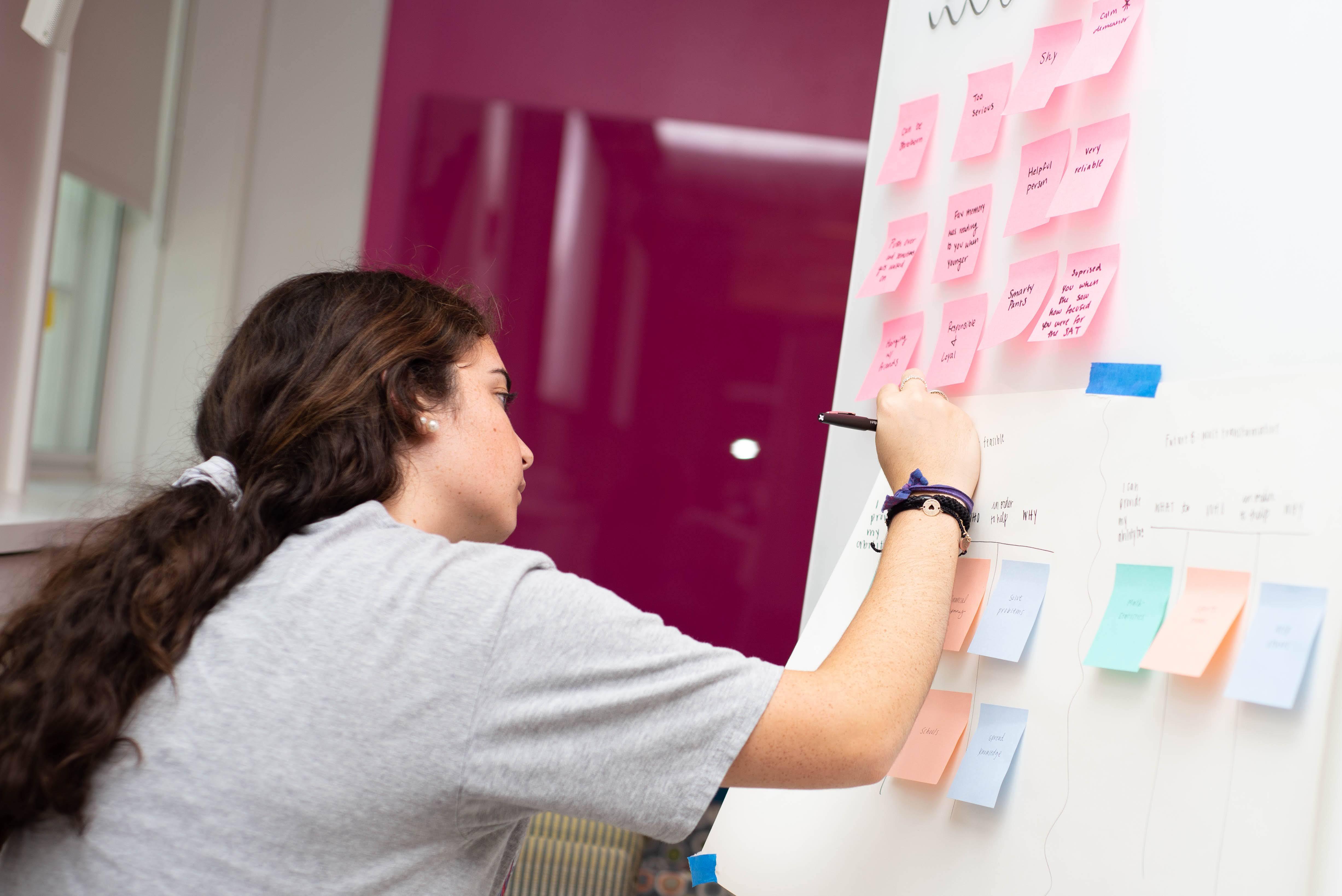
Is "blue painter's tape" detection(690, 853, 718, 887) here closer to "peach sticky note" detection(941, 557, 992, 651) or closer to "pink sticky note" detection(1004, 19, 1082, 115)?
"peach sticky note" detection(941, 557, 992, 651)

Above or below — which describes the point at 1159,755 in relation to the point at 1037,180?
below

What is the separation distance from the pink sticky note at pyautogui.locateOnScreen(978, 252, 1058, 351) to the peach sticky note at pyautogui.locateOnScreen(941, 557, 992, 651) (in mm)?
211

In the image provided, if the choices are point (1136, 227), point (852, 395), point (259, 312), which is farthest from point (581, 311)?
point (1136, 227)

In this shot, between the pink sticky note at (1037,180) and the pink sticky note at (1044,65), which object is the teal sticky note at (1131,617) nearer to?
the pink sticky note at (1037,180)

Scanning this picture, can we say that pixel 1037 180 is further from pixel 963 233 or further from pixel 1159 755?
pixel 1159 755

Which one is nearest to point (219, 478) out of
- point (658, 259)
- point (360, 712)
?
point (360, 712)

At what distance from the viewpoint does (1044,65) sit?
963 mm

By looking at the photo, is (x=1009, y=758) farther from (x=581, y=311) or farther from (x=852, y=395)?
(x=581, y=311)

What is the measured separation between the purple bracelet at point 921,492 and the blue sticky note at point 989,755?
174mm

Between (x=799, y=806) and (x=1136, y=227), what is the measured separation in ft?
2.06

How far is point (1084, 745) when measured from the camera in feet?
2.48

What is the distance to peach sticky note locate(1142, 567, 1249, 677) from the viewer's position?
664mm

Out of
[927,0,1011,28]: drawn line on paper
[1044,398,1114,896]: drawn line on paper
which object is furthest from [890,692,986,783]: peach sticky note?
[927,0,1011,28]: drawn line on paper

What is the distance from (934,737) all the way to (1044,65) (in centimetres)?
63
